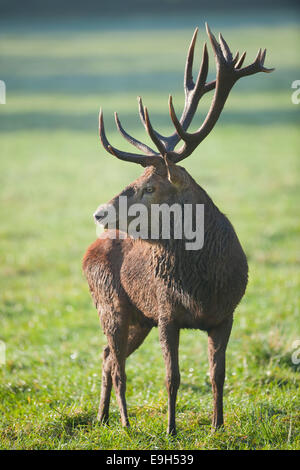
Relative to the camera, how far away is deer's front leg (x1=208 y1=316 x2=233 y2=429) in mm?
4266

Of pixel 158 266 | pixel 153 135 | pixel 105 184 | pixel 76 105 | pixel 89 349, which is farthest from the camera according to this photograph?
pixel 76 105

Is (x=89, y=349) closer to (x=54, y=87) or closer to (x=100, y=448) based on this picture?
(x=100, y=448)

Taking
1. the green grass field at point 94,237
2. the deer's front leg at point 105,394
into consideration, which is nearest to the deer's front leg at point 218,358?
the green grass field at point 94,237

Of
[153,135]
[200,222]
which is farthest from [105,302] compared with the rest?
[153,135]

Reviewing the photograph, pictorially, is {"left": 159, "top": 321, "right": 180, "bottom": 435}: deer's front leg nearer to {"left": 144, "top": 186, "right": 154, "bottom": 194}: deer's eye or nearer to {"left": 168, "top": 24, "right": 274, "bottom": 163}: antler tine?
{"left": 144, "top": 186, "right": 154, "bottom": 194}: deer's eye

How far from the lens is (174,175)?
4059mm

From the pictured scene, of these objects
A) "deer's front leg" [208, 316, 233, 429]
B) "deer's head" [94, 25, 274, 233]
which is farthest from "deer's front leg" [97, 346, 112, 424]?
"deer's head" [94, 25, 274, 233]

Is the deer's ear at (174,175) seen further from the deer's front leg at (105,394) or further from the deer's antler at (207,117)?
the deer's front leg at (105,394)

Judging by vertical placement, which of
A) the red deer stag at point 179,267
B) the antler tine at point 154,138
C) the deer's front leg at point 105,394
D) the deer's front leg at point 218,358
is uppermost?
the antler tine at point 154,138

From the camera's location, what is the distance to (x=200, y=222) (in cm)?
420

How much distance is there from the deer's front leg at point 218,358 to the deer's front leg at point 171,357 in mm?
238

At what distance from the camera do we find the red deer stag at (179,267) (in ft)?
13.5

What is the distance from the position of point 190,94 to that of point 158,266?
121cm

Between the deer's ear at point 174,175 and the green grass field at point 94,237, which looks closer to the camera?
the deer's ear at point 174,175
